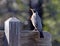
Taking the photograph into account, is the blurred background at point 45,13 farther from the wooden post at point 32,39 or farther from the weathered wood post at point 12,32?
the weathered wood post at point 12,32

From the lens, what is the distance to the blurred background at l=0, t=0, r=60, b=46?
1174 cm

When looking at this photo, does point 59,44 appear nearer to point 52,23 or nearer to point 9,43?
point 52,23

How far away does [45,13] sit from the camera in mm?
12617

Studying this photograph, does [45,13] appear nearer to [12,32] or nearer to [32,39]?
[32,39]

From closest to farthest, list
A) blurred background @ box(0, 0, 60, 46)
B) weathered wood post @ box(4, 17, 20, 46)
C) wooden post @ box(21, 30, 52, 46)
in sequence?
weathered wood post @ box(4, 17, 20, 46)
wooden post @ box(21, 30, 52, 46)
blurred background @ box(0, 0, 60, 46)

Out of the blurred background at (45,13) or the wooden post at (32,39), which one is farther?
the blurred background at (45,13)

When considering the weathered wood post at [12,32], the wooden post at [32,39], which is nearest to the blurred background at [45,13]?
the wooden post at [32,39]

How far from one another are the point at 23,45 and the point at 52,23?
8.59 meters

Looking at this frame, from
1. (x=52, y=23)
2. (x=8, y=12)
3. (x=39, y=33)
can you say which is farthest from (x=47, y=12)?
(x=39, y=33)

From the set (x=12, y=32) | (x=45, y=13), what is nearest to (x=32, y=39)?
(x=12, y=32)

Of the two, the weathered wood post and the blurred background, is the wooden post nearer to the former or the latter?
the weathered wood post

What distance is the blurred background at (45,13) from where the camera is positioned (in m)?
11.7

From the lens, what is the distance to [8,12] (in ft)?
39.2

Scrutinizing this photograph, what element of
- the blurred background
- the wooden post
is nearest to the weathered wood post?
the wooden post
